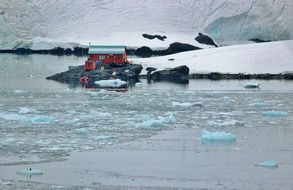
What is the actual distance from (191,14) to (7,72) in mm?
20824

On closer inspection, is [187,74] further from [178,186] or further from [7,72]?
[178,186]

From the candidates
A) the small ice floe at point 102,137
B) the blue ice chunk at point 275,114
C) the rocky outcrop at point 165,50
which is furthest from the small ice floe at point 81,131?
the rocky outcrop at point 165,50

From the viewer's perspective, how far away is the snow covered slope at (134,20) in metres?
43.3

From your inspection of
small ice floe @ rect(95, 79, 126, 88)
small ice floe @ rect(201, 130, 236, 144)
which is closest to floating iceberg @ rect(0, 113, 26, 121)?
small ice floe @ rect(201, 130, 236, 144)

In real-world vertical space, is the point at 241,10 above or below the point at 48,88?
above

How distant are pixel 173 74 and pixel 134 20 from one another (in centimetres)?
2079

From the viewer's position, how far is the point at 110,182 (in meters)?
9.29

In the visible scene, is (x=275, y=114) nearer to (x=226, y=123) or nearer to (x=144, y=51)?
(x=226, y=123)

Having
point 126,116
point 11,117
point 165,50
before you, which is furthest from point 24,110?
point 165,50

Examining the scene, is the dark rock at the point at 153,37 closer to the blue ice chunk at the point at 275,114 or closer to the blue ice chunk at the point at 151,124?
the blue ice chunk at the point at 275,114

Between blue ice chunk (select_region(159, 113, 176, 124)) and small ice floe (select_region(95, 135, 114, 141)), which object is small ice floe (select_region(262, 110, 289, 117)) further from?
small ice floe (select_region(95, 135, 114, 141))

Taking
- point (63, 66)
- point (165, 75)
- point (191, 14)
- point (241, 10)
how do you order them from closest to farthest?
point (165, 75)
point (63, 66)
point (241, 10)
point (191, 14)

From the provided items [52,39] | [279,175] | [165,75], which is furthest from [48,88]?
[52,39]

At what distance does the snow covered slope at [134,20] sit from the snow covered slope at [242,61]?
11.0 m
